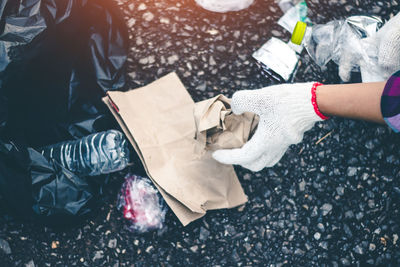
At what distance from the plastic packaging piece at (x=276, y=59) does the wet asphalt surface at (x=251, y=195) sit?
48 mm

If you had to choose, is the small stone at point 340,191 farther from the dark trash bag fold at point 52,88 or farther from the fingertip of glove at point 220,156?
the dark trash bag fold at point 52,88

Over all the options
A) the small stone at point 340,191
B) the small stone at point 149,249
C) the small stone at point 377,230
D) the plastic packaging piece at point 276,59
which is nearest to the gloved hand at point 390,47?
the plastic packaging piece at point 276,59

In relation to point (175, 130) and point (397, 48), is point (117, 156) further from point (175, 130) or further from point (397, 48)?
point (397, 48)

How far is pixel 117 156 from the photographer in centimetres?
174

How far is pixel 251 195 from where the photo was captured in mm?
1919

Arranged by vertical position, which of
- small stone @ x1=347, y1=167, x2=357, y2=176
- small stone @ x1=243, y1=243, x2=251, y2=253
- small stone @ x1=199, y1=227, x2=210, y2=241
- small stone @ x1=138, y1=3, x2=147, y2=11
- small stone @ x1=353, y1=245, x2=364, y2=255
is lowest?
small stone @ x1=353, y1=245, x2=364, y2=255

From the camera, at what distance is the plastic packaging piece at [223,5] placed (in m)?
2.01

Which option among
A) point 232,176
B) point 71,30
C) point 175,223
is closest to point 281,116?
point 232,176

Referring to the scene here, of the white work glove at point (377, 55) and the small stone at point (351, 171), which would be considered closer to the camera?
the white work glove at point (377, 55)

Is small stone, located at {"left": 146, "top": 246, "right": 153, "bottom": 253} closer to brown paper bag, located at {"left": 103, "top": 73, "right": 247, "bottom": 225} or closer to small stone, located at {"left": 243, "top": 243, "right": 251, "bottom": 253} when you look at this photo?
brown paper bag, located at {"left": 103, "top": 73, "right": 247, "bottom": 225}

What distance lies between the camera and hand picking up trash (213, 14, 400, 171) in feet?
4.01

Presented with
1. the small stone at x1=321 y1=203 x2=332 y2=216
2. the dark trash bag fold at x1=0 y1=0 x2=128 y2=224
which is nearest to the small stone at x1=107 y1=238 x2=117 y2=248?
the dark trash bag fold at x1=0 y1=0 x2=128 y2=224

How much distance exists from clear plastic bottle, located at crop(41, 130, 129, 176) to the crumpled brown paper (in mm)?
435

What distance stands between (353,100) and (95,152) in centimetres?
129
